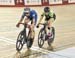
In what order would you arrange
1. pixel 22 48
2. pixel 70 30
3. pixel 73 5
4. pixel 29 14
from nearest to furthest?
1. pixel 29 14
2. pixel 22 48
3. pixel 70 30
4. pixel 73 5

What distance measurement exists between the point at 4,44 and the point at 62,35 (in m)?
1.17

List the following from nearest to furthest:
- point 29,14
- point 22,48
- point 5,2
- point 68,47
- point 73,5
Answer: point 29,14 < point 22,48 < point 68,47 < point 5,2 < point 73,5

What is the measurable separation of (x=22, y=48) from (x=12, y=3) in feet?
18.4

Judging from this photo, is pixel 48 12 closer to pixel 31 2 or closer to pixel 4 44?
pixel 4 44

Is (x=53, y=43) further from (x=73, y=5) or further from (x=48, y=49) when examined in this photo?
(x=73, y=5)

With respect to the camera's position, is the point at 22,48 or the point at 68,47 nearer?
the point at 22,48

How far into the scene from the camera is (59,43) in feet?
14.6

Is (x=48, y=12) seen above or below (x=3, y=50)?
above

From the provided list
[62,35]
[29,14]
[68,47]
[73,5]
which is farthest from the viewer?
[73,5]

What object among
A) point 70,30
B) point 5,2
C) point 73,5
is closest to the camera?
point 70,30

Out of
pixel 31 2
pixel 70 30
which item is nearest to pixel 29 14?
pixel 70 30

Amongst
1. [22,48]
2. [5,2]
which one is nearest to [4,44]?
[22,48]

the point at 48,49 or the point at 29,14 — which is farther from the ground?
the point at 29,14

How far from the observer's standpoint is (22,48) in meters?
3.82
